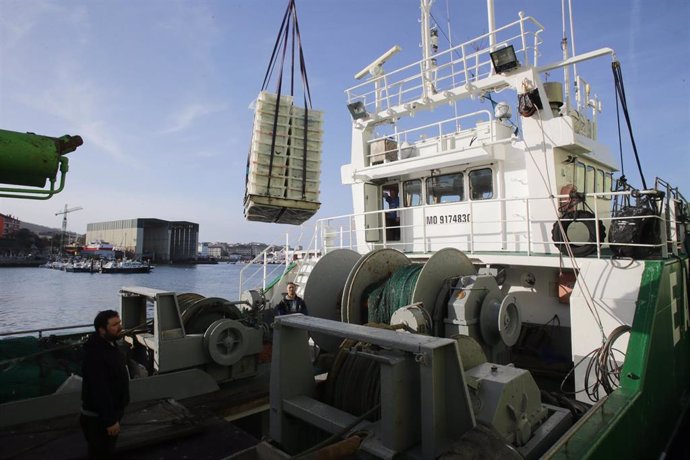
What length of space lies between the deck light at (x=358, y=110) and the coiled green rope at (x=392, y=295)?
19.4 feet

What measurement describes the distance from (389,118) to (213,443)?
8894 mm

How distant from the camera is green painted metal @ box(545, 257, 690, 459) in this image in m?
3.30

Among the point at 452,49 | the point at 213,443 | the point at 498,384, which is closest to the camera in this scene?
the point at 498,384

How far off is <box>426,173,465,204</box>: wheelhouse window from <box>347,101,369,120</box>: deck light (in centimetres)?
261

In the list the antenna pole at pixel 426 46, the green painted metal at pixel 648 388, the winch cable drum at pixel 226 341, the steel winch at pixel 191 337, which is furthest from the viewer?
the antenna pole at pixel 426 46

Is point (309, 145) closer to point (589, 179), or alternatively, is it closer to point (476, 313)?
point (476, 313)

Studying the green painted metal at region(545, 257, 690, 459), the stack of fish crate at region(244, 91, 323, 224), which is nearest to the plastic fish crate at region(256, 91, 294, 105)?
the stack of fish crate at region(244, 91, 323, 224)

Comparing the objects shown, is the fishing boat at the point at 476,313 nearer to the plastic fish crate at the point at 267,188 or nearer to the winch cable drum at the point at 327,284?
the winch cable drum at the point at 327,284

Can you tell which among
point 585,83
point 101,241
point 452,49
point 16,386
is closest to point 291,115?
point 452,49

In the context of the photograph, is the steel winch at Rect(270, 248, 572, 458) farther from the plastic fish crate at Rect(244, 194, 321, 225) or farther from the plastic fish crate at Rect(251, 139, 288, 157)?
the plastic fish crate at Rect(251, 139, 288, 157)

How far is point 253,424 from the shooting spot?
5.70 meters

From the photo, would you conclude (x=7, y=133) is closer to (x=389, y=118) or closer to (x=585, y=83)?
(x=389, y=118)

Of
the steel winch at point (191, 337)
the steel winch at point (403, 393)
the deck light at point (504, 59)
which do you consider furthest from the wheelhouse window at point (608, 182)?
the steel winch at point (191, 337)

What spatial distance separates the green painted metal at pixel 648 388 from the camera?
10.8 ft
